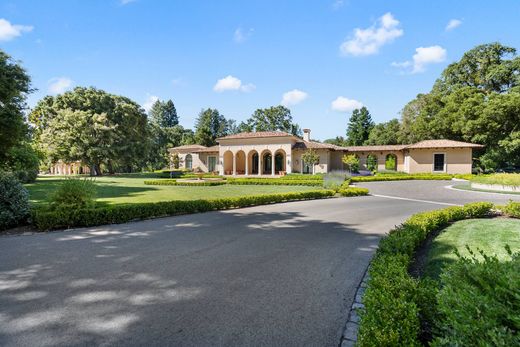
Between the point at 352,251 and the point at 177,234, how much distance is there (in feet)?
14.7

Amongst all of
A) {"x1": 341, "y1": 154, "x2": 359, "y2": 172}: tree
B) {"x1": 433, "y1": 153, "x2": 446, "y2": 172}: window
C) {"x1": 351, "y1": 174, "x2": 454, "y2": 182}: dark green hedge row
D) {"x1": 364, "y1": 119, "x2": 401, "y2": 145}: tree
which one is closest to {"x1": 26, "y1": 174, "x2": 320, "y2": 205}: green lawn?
{"x1": 351, "y1": 174, "x2": 454, "y2": 182}: dark green hedge row

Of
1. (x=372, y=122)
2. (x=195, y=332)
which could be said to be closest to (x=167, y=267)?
(x=195, y=332)

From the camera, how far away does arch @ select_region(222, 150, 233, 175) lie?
38.2 m

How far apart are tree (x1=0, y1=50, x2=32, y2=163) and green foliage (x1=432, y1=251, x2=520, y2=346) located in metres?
13.8

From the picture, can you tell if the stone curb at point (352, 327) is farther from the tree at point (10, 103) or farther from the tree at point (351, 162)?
the tree at point (351, 162)

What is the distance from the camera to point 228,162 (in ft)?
128

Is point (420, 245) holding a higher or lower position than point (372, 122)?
lower

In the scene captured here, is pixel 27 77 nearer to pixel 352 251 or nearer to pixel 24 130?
pixel 24 130

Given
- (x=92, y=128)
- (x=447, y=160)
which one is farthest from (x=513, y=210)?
(x=92, y=128)

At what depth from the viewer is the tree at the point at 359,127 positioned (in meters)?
57.5

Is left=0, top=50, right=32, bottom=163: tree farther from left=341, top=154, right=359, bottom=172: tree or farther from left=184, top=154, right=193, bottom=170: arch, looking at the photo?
left=184, top=154, right=193, bottom=170: arch

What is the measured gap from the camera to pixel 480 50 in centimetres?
3859

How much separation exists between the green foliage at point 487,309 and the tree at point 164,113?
301 ft

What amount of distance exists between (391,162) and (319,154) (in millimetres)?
9595
